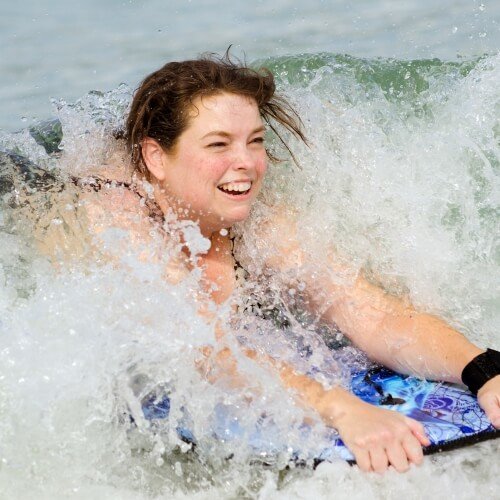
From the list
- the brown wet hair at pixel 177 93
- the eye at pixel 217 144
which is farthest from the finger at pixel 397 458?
the brown wet hair at pixel 177 93

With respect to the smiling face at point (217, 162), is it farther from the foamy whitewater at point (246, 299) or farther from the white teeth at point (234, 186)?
the foamy whitewater at point (246, 299)

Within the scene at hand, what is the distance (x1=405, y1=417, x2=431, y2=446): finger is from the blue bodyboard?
2 cm

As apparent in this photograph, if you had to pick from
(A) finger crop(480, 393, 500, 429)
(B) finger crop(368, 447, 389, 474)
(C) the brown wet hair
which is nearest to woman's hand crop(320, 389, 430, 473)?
(B) finger crop(368, 447, 389, 474)

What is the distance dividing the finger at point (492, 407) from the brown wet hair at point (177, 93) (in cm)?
137

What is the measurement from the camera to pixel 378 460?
2.53 metres

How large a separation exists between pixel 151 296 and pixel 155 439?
1.49 ft

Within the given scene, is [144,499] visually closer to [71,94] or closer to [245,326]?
[245,326]

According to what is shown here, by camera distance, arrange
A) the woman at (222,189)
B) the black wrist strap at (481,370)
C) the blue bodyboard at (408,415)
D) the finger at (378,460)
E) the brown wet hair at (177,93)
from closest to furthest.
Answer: the finger at (378,460)
the blue bodyboard at (408,415)
the black wrist strap at (481,370)
the woman at (222,189)
the brown wet hair at (177,93)

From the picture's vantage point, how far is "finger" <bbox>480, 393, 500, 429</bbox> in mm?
2666

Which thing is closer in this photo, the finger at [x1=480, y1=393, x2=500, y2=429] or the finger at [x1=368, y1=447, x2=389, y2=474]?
the finger at [x1=368, y1=447, x2=389, y2=474]

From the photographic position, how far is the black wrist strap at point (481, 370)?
2799 mm

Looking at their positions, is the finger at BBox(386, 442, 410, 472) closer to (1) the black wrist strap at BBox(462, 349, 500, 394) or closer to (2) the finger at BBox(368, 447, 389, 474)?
(2) the finger at BBox(368, 447, 389, 474)

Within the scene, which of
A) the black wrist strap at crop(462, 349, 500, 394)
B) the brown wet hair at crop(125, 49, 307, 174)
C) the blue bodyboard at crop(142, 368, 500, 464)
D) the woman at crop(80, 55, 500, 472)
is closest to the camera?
the blue bodyboard at crop(142, 368, 500, 464)

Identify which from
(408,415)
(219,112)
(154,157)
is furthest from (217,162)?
(408,415)
